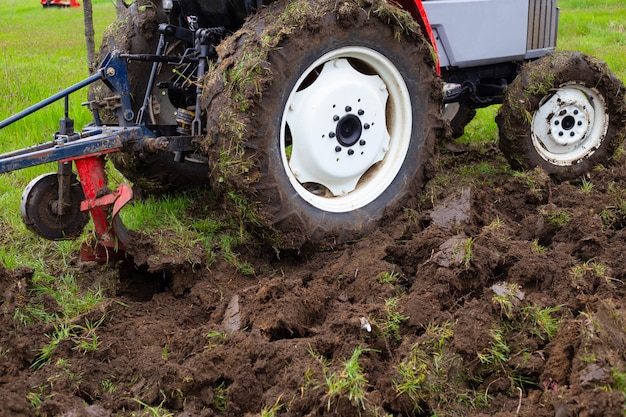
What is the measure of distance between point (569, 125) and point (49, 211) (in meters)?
3.32

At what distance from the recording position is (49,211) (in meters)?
3.34

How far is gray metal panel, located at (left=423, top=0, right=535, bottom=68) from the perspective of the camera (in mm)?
4539

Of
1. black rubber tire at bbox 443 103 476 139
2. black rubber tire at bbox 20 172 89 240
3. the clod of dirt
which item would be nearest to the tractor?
black rubber tire at bbox 20 172 89 240

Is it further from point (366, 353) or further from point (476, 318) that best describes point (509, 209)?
point (366, 353)

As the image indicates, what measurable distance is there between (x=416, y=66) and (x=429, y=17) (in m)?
0.79

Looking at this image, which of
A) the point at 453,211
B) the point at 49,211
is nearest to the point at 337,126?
the point at 453,211

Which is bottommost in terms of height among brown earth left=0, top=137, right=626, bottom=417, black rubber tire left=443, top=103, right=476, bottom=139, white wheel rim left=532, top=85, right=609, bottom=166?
black rubber tire left=443, top=103, right=476, bottom=139

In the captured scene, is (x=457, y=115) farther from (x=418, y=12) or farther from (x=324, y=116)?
(x=324, y=116)

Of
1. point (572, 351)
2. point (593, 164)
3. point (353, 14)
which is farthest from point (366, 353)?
point (593, 164)

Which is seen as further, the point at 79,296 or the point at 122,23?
the point at 122,23

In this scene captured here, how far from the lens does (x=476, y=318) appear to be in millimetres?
2871

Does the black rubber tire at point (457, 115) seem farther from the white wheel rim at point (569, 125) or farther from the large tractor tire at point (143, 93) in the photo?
the large tractor tire at point (143, 93)

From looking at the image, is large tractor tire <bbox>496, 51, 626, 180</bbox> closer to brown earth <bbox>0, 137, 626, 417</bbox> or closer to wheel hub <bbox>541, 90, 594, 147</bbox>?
wheel hub <bbox>541, 90, 594, 147</bbox>

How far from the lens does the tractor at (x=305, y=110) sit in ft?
10.9
